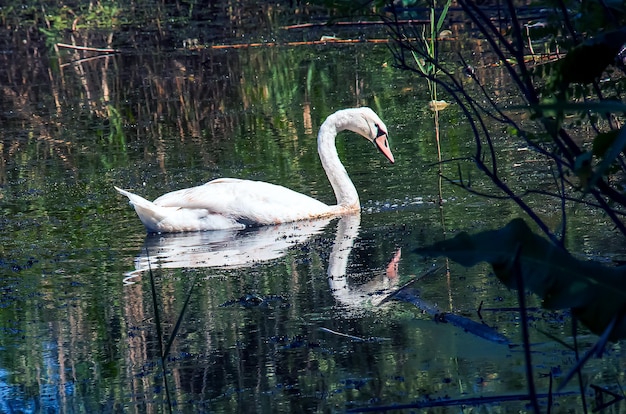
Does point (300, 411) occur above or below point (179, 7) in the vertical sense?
below

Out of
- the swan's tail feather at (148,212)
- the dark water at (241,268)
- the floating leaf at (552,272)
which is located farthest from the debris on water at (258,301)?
the floating leaf at (552,272)

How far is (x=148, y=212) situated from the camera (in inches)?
309

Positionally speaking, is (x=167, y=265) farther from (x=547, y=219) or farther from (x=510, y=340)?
(x=510, y=340)

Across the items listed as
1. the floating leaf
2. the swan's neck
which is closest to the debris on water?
the swan's neck

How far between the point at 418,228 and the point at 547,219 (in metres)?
0.79

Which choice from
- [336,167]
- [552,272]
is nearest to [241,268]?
[336,167]

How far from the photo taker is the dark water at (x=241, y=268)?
4391mm

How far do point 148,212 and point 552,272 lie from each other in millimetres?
5095

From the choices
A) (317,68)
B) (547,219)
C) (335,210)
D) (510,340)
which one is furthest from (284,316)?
(317,68)

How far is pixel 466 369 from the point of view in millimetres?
4266

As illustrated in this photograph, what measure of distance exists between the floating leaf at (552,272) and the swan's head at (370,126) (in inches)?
225

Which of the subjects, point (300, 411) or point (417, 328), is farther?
point (417, 328)

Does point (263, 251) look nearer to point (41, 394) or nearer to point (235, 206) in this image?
point (235, 206)

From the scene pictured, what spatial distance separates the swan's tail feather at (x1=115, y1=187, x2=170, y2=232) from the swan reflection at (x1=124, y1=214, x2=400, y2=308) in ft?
0.26
